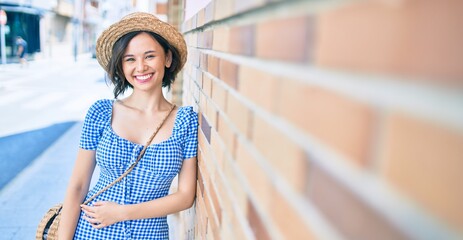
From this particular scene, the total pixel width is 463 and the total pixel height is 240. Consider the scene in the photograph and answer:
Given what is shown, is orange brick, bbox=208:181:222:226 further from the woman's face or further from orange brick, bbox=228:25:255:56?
the woman's face

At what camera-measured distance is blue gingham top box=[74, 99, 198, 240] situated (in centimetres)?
194

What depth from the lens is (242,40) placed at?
1.05m

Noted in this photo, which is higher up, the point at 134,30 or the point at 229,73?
the point at 134,30

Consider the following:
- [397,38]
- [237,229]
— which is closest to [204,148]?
[237,229]

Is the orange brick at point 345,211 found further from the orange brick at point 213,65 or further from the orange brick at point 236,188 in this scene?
the orange brick at point 213,65

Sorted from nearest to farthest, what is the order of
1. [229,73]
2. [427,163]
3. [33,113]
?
1. [427,163]
2. [229,73]
3. [33,113]

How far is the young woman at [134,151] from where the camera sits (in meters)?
1.95

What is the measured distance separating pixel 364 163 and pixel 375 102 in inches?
2.7

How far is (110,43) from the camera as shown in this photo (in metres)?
2.12

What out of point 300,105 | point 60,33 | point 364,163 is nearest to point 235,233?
point 300,105

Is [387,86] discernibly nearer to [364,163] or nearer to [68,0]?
Answer: [364,163]

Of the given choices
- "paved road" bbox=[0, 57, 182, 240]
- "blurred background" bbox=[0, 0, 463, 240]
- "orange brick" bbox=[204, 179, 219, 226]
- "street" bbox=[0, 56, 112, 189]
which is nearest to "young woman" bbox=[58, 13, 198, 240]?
"orange brick" bbox=[204, 179, 219, 226]

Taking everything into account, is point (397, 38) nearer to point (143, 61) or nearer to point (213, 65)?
point (213, 65)

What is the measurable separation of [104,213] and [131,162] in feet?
0.85
